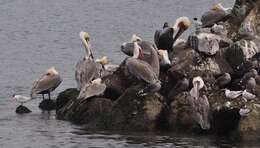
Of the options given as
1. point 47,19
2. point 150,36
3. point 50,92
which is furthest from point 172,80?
point 47,19

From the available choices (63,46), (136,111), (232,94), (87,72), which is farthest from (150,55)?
(63,46)

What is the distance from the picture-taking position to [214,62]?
27609mm

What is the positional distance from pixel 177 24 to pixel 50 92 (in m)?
4.36

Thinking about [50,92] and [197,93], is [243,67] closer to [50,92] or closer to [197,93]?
[197,93]

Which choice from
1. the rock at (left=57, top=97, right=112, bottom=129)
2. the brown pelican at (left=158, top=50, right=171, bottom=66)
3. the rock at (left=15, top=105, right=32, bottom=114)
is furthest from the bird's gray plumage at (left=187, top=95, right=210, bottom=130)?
the rock at (left=15, top=105, right=32, bottom=114)

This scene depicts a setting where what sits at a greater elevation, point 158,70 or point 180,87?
point 158,70

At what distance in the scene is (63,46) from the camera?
138 feet

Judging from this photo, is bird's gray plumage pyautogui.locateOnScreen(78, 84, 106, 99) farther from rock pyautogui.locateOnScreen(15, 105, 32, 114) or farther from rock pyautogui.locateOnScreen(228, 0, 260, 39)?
rock pyautogui.locateOnScreen(228, 0, 260, 39)

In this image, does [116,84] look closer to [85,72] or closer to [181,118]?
[85,72]

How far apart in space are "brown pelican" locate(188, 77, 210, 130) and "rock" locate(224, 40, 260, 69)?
82.0 inches

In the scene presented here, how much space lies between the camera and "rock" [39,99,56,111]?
2959 cm

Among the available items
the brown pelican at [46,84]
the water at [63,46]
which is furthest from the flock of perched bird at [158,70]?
the water at [63,46]

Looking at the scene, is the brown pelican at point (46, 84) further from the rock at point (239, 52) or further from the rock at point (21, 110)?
the rock at point (239, 52)

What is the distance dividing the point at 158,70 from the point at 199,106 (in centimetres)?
232
